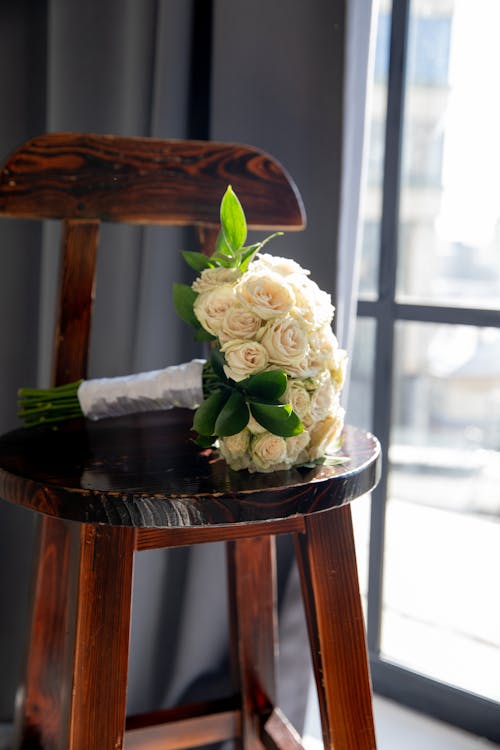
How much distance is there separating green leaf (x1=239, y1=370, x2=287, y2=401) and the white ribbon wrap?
0.18 meters

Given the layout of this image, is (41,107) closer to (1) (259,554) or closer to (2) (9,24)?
(2) (9,24)

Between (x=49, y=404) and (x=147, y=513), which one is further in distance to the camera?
(x=49, y=404)

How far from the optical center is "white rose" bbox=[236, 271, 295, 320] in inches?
32.6

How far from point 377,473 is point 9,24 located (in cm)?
97

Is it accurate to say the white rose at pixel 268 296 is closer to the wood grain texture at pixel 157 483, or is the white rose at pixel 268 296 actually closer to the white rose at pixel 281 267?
the white rose at pixel 281 267

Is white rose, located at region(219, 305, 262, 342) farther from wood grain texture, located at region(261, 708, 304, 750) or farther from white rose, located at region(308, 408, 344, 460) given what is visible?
wood grain texture, located at region(261, 708, 304, 750)

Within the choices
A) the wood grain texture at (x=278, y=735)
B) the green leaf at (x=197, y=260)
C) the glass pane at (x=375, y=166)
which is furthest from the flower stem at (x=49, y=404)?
the glass pane at (x=375, y=166)

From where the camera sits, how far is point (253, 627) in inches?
47.8

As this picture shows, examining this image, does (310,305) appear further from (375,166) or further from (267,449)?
(375,166)

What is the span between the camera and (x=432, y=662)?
168 cm

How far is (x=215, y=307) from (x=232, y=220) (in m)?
0.10

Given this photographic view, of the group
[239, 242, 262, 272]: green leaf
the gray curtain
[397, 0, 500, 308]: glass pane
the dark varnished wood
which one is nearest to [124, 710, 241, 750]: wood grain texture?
the dark varnished wood

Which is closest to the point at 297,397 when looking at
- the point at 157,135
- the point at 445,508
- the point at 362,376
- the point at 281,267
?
the point at 281,267

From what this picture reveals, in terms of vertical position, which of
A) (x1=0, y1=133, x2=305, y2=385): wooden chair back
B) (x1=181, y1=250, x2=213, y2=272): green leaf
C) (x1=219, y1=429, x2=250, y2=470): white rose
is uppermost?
(x1=0, y1=133, x2=305, y2=385): wooden chair back
